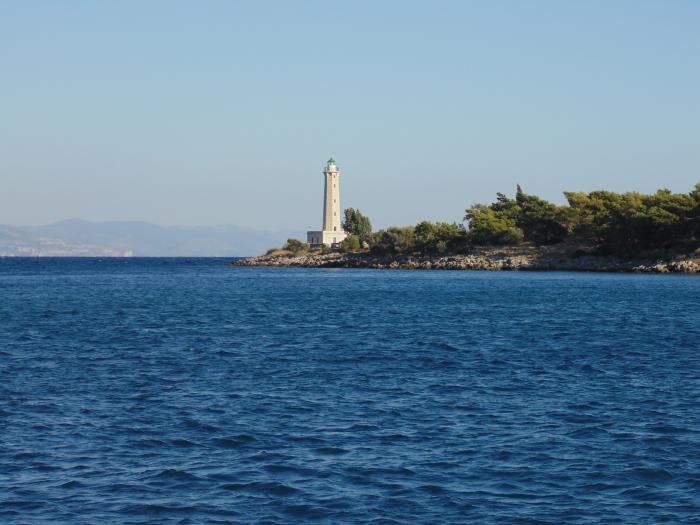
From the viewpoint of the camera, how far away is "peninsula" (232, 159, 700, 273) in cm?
10006

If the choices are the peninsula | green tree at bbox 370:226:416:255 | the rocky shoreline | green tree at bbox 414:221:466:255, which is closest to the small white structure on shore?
the peninsula

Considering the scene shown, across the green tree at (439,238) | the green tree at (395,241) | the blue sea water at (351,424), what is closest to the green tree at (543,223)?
the green tree at (439,238)

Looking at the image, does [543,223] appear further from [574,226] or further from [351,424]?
[351,424]

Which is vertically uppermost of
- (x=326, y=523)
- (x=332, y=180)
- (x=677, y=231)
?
(x=332, y=180)

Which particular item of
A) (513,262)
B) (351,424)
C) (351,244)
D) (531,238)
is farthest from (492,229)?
(351,424)

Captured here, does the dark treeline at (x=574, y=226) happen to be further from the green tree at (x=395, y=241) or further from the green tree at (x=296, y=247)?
the green tree at (x=296, y=247)

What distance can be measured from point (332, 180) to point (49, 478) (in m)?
141

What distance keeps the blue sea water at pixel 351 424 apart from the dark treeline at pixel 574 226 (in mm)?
58477

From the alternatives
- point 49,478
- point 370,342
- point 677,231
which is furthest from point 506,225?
point 49,478

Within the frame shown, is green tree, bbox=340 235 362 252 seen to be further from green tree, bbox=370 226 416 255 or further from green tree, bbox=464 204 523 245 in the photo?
green tree, bbox=464 204 523 245

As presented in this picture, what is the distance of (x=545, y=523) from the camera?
14.5 meters

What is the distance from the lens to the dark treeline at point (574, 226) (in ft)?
328

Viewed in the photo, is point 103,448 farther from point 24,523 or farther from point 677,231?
point 677,231

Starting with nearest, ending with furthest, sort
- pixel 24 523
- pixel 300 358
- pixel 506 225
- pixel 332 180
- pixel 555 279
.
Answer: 1. pixel 24 523
2. pixel 300 358
3. pixel 555 279
4. pixel 506 225
5. pixel 332 180
